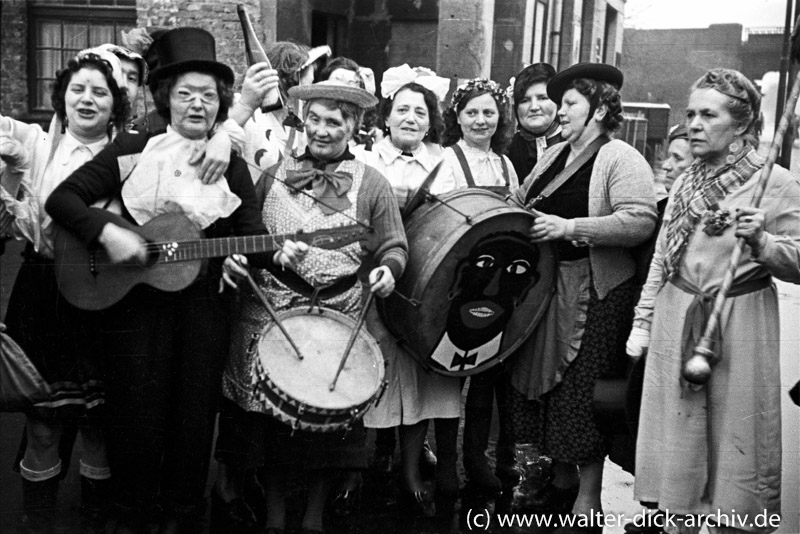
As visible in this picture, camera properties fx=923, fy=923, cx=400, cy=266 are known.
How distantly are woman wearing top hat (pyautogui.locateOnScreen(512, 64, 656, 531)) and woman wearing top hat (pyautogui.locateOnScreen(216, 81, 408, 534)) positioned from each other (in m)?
0.78

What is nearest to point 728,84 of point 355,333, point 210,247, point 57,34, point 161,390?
point 355,333

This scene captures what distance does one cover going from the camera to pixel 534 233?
4.25 metres

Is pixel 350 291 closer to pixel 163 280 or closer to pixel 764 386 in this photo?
pixel 163 280

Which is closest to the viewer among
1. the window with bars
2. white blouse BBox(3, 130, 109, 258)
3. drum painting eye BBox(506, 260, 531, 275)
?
white blouse BBox(3, 130, 109, 258)

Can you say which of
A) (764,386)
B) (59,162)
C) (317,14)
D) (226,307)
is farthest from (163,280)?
(317,14)

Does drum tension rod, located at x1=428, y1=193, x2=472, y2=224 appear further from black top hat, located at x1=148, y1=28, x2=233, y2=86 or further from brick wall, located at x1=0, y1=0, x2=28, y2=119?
brick wall, located at x1=0, y1=0, x2=28, y2=119

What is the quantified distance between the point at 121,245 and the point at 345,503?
1745 mm

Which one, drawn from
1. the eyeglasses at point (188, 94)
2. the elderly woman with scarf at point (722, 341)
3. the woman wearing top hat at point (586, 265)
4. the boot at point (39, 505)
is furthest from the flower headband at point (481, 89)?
the boot at point (39, 505)

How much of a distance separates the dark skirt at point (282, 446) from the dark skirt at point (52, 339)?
0.71m

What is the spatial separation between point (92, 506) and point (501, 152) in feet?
9.25

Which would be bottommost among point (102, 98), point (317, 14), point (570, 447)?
point (570, 447)

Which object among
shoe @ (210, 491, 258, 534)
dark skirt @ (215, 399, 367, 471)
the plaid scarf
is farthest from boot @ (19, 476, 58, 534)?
the plaid scarf

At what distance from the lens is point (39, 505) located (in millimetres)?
4234

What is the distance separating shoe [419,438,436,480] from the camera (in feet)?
16.5
